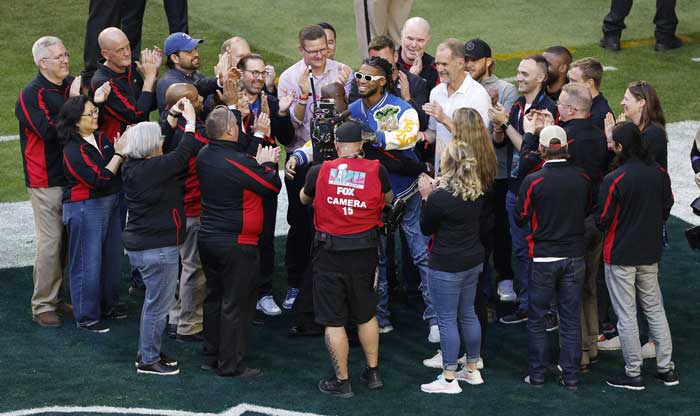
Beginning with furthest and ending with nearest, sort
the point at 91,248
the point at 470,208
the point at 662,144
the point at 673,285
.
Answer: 1. the point at 673,285
2. the point at 91,248
3. the point at 662,144
4. the point at 470,208

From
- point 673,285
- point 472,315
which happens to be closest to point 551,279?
point 472,315

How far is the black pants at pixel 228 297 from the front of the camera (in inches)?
297

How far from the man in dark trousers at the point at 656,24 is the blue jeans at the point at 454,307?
8.84 m

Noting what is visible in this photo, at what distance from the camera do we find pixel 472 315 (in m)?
7.44

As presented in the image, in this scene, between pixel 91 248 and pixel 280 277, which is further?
pixel 280 277

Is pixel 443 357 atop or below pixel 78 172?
below

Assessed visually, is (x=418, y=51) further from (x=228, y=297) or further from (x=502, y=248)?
(x=228, y=297)

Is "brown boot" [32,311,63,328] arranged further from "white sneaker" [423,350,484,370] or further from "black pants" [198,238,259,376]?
"white sneaker" [423,350,484,370]

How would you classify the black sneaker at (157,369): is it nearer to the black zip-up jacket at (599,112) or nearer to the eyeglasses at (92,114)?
the eyeglasses at (92,114)

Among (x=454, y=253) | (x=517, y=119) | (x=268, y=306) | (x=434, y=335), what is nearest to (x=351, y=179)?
(x=454, y=253)

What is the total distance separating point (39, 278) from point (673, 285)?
501 centimetres

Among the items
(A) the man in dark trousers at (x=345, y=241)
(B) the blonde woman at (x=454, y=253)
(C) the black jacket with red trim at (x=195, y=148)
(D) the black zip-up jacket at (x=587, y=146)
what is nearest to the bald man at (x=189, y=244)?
(C) the black jacket with red trim at (x=195, y=148)

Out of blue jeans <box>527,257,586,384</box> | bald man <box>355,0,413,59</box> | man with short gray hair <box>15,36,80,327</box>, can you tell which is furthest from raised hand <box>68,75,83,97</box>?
bald man <box>355,0,413,59</box>

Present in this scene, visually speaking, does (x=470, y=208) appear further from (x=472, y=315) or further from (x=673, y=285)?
(x=673, y=285)
